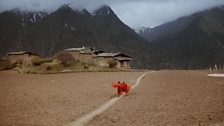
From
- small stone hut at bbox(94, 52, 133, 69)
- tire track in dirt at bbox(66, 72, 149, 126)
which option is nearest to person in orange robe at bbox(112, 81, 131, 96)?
tire track in dirt at bbox(66, 72, 149, 126)

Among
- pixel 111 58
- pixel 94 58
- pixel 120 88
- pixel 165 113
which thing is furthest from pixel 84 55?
pixel 165 113

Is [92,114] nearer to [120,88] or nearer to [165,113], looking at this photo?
[165,113]

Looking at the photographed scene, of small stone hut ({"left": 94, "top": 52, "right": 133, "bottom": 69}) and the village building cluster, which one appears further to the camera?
the village building cluster

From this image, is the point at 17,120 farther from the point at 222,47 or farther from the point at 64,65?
the point at 222,47

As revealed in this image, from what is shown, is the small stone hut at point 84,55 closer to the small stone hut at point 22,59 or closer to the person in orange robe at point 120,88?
the small stone hut at point 22,59

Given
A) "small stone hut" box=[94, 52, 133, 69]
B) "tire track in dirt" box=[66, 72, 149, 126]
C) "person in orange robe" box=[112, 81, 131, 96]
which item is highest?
"small stone hut" box=[94, 52, 133, 69]

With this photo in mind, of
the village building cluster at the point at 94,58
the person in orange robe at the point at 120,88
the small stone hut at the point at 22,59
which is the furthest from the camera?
the small stone hut at the point at 22,59

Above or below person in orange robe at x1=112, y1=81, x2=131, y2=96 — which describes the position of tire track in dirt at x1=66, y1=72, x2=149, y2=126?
below

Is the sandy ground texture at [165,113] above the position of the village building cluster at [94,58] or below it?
below

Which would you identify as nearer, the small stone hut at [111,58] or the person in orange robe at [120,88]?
the person in orange robe at [120,88]

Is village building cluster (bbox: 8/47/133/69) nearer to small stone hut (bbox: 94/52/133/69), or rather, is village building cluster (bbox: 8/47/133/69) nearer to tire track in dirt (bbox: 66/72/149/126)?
small stone hut (bbox: 94/52/133/69)

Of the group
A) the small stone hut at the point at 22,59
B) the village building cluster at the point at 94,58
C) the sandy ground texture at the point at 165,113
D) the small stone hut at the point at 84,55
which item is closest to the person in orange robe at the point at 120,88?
the sandy ground texture at the point at 165,113

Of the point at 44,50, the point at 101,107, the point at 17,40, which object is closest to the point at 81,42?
the point at 44,50

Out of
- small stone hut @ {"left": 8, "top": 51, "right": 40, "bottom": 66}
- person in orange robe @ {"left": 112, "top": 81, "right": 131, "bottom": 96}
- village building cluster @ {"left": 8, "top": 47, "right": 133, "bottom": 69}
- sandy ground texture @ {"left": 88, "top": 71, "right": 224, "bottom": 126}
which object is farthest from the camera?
small stone hut @ {"left": 8, "top": 51, "right": 40, "bottom": 66}
